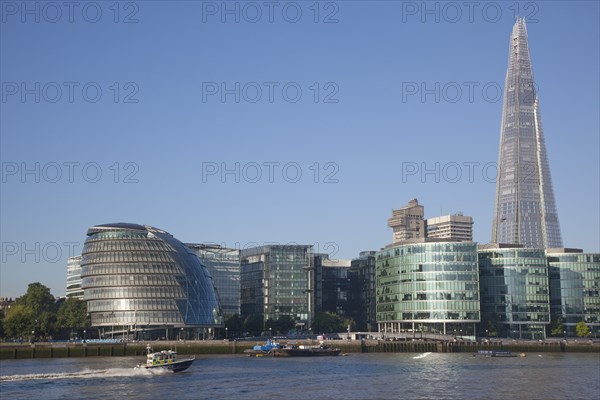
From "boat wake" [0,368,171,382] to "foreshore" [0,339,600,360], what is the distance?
146ft

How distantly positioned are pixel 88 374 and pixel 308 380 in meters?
29.1

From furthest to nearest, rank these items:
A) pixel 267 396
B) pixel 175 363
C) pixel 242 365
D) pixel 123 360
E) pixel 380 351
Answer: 1. pixel 380 351
2. pixel 123 360
3. pixel 242 365
4. pixel 175 363
5. pixel 267 396

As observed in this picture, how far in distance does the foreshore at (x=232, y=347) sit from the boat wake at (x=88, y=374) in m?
44.6

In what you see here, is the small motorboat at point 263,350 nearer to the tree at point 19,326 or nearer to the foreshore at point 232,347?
the foreshore at point 232,347

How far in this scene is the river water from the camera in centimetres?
8825

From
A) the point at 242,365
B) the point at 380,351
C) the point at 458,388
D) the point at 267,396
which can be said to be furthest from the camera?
the point at 380,351

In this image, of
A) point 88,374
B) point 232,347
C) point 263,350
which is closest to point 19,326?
point 232,347

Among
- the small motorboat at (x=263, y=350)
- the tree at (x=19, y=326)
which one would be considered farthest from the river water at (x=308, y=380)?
the tree at (x=19, y=326)

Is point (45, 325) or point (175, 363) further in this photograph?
point (45, 325)

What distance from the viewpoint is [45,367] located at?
125 metres

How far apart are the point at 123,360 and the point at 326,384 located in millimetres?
55345

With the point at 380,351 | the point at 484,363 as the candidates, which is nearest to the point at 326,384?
the point at 484,363

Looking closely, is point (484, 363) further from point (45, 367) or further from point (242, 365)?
point (45, 367)

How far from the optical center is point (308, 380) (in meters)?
104
